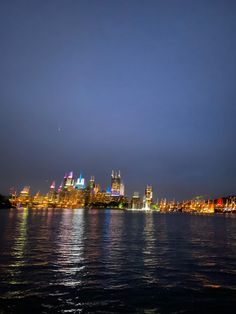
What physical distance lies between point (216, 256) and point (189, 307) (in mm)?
18950

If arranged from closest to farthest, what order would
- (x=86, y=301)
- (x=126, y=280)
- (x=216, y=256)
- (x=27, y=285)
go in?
(x=86, y=301) → (x=27, y=285) → (x=126, y=280) → (x=216, y=256)

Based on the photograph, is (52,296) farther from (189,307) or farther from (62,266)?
(62,266)

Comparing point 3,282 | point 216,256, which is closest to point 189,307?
point 3,282

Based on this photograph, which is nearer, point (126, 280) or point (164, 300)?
point (164, 300)

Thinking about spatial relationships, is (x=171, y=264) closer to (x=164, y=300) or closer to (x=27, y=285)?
(x=164, y=300)

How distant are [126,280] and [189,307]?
20.2ft

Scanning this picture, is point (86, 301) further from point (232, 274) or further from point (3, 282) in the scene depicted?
point (232, 274)

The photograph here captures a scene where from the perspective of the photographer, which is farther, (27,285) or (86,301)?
(27,285)

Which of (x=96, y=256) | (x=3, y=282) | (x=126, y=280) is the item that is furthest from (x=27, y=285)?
(x=96, y=256)

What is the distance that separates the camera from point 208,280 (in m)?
21.9

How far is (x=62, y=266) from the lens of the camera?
25.5 metres

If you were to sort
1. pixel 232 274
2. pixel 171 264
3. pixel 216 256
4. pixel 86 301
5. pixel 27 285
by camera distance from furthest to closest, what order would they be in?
pixel 216 256, pixel 171 264, pixel 232 274, pixel 27 285, pixel 86 301

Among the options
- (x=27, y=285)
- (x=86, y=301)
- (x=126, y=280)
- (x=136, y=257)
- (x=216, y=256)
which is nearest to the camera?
(x=86, y=301)

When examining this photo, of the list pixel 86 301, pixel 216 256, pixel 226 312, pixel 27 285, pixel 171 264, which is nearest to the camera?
pixel 226 312
